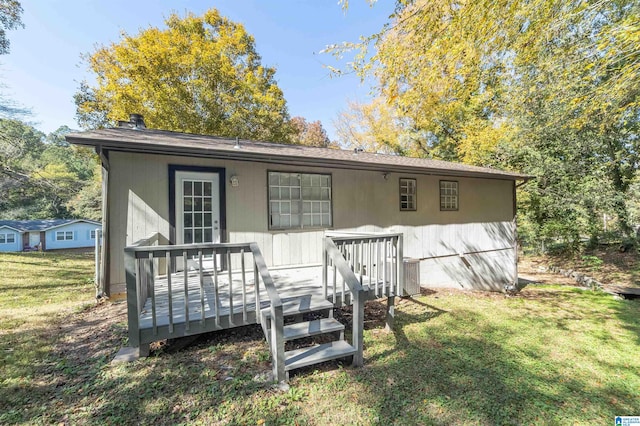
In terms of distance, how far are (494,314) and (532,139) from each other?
10980 millimetres

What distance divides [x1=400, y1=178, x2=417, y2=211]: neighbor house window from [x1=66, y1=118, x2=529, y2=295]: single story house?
3cm

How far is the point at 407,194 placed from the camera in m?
7.81

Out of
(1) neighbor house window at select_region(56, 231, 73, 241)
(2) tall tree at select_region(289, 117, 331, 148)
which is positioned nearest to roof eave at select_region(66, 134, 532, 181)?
(2) tall tree at select_region(289, 117, 331, 148)

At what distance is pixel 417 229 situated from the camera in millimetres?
7887

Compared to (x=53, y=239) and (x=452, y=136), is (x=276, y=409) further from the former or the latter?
(x=53, y=239)

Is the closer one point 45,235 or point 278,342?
point 278,342

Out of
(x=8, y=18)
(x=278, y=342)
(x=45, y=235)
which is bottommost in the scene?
(x=45, y=235)

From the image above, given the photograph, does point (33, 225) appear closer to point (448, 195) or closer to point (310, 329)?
point (310, 329)

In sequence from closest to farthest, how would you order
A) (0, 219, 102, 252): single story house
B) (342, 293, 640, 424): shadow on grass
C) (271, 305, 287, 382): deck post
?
(342, 293, 640, 424): shadow on grass
(271, 305, 287, 382): deck post
(0, 219, 102, 252): single story house

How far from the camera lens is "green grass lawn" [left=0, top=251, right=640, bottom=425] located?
247 centimetres

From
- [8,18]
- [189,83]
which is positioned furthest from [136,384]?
[189,83]

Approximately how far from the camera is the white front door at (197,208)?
17.2 feet

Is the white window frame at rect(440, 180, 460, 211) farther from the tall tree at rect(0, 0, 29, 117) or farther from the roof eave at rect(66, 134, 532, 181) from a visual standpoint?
the tall tree at rect(0, 0, 29, 117)

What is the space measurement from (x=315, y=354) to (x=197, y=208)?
3613 millimetres
